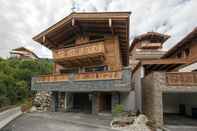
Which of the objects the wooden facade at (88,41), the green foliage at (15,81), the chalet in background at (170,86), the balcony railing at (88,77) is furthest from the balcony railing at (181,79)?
the green foliage at (15,81)

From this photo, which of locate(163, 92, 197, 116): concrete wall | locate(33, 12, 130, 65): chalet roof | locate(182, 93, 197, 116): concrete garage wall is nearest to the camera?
locate(182, 93, 197, 116): concrete garage wall

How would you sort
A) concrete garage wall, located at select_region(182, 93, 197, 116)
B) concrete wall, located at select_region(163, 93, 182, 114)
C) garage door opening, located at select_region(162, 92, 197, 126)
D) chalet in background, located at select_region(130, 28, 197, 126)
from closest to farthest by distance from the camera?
1. chalet in background, located at select_region(130, 28, 197, 126)
2. concrete garage wall, located at select_region(182, 93, 197, 116)
3. garage door opening, located at select_region(162, 92, 197, 126)
4. concrete wall, located at select_region(163, 93, 182, 114)

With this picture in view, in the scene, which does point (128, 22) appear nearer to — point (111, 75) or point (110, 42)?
point (110, 42)

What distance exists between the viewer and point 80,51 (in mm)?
17672

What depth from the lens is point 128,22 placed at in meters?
16.2

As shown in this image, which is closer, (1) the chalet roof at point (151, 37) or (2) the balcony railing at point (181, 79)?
(2) the balcony railing at point (181, 79)

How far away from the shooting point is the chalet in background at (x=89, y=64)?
48.5 ft

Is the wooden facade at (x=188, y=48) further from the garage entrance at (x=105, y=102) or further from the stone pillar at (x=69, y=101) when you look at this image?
the stone pillar at (x=69, y=101)

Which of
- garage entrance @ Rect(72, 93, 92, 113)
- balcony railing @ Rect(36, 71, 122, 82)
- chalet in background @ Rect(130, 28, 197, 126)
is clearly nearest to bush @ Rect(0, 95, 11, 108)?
balcony railing @ Rect(36, 71, 122, 82)

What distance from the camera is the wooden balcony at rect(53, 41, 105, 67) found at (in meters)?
16.8

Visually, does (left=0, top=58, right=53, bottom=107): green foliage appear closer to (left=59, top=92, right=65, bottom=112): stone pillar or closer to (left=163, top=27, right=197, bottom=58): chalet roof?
(left=59, top=92, right=65, bottom=112): stone pillar

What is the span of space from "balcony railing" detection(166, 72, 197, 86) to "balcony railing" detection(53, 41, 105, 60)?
21.4 feet

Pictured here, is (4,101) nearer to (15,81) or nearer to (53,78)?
(15,81)

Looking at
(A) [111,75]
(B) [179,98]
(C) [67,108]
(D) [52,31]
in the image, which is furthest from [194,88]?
(D) [52,31]
